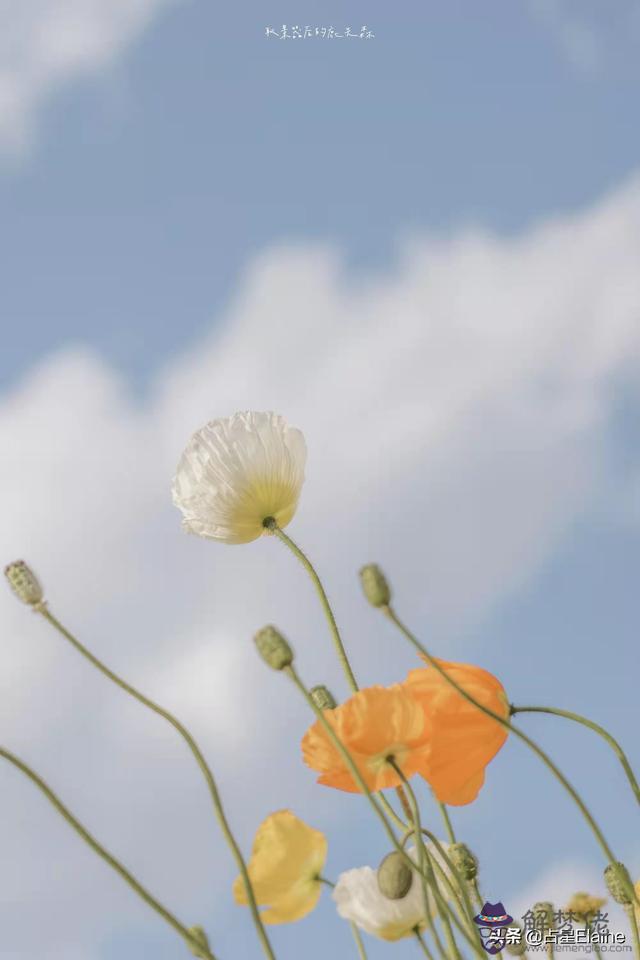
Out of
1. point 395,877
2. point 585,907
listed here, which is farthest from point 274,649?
point 585,907

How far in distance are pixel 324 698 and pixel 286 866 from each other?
166 millimetres

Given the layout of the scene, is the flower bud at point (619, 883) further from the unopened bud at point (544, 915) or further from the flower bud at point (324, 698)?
the flower bud at point (324, 698)

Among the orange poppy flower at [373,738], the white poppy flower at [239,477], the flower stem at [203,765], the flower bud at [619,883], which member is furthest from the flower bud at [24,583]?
the flower bud at [619,883]

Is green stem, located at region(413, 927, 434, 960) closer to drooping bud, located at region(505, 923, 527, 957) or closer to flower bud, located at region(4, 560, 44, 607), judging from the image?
drooping bud, located at region(505, 923, 527, 957)

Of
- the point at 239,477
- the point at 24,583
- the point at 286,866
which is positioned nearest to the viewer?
the point at 24,583

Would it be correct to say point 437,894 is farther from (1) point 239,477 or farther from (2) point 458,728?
(1) point 239,477

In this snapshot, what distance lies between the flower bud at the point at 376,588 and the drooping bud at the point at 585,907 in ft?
1.35

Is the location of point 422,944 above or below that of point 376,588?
below

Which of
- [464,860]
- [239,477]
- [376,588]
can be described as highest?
[239,477]

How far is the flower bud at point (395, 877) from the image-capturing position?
883 millimetres

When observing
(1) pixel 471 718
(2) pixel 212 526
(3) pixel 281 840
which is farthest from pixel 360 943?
(2) pixel 212 526

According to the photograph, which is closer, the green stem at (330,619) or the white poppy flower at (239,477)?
the green stem at (330,619)

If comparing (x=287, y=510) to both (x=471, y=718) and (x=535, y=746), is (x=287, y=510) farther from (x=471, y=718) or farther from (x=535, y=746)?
(x=535, y=746)

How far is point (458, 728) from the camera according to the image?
3.30ft
